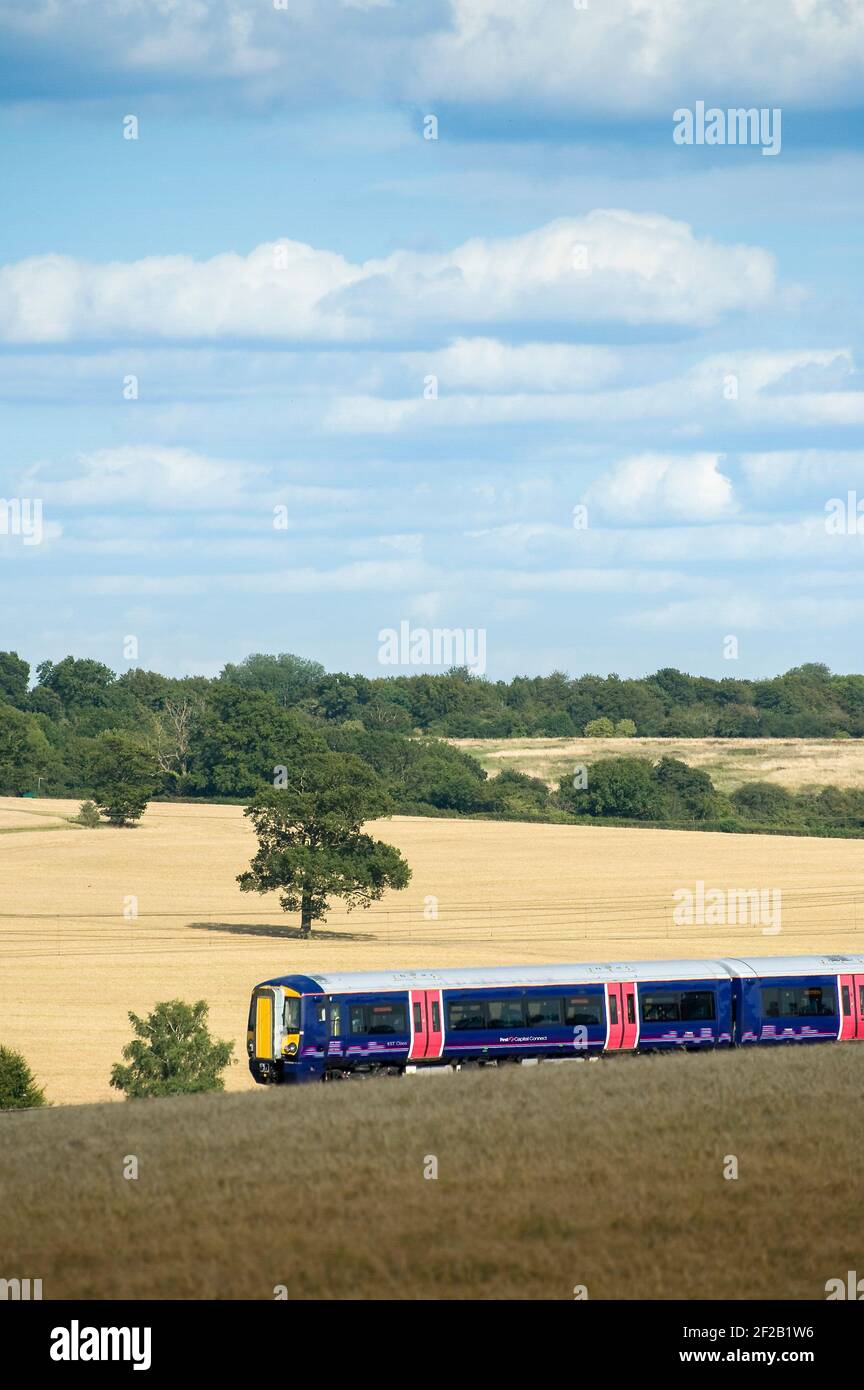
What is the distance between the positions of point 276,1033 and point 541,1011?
608 centimetres

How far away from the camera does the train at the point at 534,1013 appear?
39.6m

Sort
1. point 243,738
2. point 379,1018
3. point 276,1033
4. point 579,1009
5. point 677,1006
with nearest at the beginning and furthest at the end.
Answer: point 379,1018
point 276,1033
point 579,1009
point 677,1006
point 243,738

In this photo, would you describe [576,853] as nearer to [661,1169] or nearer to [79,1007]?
[79,1007]

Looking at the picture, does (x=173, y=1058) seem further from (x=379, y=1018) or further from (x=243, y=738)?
(x=243, y=738)

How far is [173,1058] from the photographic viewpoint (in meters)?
46.7

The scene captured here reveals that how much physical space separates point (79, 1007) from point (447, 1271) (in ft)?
163

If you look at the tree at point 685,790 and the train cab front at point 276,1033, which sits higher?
the tree at point 685,790

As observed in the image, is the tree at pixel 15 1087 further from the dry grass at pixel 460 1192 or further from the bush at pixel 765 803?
the bush at pixel 765 803

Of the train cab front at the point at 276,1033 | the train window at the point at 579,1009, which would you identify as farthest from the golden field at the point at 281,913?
the train window at the point at 579,1009

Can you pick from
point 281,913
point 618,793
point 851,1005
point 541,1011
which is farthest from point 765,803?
point 541,1011

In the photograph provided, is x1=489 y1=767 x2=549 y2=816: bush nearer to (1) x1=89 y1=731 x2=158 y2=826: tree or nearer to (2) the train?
(1) x1=89 y1=731 x2=158 y2=826: tree

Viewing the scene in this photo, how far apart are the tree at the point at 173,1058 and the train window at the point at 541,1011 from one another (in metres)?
9.63
